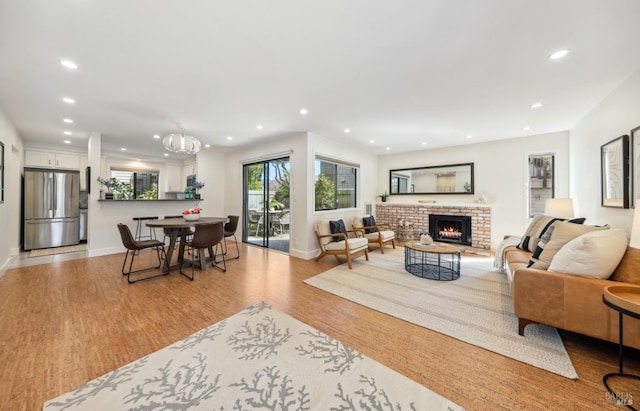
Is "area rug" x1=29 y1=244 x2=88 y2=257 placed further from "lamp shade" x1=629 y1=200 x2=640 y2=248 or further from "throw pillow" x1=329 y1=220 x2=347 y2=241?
"lamp shade" x1=629 y1=200 x2=640 y2=248

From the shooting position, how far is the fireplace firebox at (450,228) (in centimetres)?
555

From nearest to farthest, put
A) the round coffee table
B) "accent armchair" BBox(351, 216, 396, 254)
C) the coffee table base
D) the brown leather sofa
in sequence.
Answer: the brown leather sofa, the round coffee table, the coffee table base, "accent armchair" BBox(351, 216, 396, 254)

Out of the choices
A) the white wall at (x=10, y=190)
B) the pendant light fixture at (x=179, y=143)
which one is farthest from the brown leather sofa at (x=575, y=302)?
the white wall at (x=10, y=190)

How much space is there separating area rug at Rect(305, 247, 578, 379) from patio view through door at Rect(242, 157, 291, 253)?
232 centimetres

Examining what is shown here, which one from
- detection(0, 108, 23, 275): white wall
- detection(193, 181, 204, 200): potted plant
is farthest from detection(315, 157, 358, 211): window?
detection(0, 108, 23, 275): white wall

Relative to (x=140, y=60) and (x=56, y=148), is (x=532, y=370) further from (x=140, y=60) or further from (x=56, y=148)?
(x=56, y=148)

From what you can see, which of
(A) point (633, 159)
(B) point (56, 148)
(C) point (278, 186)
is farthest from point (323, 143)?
(B) point (56, 148)

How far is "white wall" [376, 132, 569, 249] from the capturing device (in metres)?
4.65

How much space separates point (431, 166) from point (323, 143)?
305 centimetres

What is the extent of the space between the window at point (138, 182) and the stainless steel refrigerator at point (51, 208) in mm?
957

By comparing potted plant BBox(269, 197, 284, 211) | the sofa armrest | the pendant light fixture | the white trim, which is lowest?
the sofa armrest

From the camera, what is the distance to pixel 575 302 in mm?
1814

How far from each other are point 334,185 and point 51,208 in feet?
21.0

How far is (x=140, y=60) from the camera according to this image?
2.29 metres
